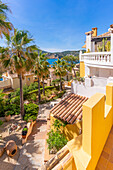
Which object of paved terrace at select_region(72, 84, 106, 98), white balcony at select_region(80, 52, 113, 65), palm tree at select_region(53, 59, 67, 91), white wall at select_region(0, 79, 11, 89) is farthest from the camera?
white wall at select_region(0, 79, 11, 89)

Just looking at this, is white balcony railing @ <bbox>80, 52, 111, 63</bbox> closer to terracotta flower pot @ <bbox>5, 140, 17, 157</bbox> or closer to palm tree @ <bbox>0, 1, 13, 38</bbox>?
palm tree @ <bbox>0, 1, 13, 38</bbox>

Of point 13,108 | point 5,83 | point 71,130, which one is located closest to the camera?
point 71,130

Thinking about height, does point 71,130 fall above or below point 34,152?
above

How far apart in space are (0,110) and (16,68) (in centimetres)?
769

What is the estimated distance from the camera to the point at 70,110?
753cm

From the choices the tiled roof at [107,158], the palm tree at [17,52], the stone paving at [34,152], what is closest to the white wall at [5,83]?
the palm tree at [17,52]

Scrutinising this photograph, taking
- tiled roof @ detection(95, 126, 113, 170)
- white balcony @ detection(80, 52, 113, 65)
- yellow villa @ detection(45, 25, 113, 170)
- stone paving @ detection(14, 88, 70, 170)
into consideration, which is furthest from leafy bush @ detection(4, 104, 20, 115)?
tiled roof @ detection(95, 126, 113, 170)

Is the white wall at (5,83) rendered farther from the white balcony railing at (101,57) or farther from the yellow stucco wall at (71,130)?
the white balcony railing at (101,57)

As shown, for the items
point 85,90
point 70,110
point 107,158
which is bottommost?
point 70,110

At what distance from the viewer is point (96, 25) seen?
1773cm

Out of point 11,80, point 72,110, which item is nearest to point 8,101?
point 11,80

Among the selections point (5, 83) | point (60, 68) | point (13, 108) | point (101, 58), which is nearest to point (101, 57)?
point (101, 58)

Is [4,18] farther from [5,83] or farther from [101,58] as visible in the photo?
[5,83]

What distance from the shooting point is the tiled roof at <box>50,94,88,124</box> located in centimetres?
682
